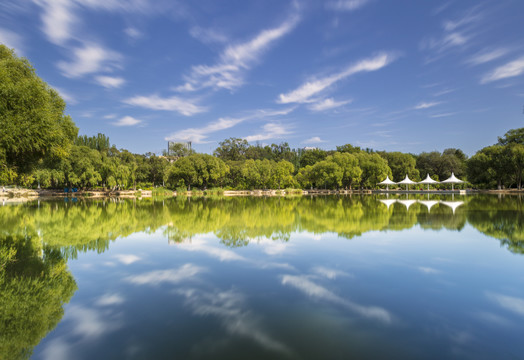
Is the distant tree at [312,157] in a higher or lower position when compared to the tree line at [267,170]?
higher

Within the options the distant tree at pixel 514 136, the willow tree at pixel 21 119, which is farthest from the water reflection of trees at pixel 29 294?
the distant tree at pixel 514 136

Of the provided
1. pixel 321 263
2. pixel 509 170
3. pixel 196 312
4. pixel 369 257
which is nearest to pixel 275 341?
pixel 196 312

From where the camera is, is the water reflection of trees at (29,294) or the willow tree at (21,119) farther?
the willow tree at (21,119)

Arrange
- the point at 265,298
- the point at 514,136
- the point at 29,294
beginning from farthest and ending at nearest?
the point at 514,136
the point at 29,294
the point at 265,298

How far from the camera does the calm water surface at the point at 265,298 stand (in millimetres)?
3879

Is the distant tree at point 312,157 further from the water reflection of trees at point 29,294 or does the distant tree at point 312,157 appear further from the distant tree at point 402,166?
the water reflection of trees at point 29,294

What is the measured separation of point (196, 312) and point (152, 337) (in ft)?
2.89

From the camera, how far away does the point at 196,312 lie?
490 centimetres

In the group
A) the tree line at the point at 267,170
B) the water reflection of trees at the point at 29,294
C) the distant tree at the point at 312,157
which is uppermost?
the distant tree at the point at 312,157

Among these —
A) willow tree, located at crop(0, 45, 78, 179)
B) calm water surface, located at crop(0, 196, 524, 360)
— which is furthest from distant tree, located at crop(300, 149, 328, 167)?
calm water surface, located at crop(0, 196, 524, 360)

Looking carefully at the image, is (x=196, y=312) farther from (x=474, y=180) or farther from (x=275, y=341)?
(x=474, y=180)

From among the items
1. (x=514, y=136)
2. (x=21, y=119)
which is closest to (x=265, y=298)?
(x=21, y=119)

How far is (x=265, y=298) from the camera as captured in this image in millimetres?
5414

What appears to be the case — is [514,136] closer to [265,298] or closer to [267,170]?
[267,170]
